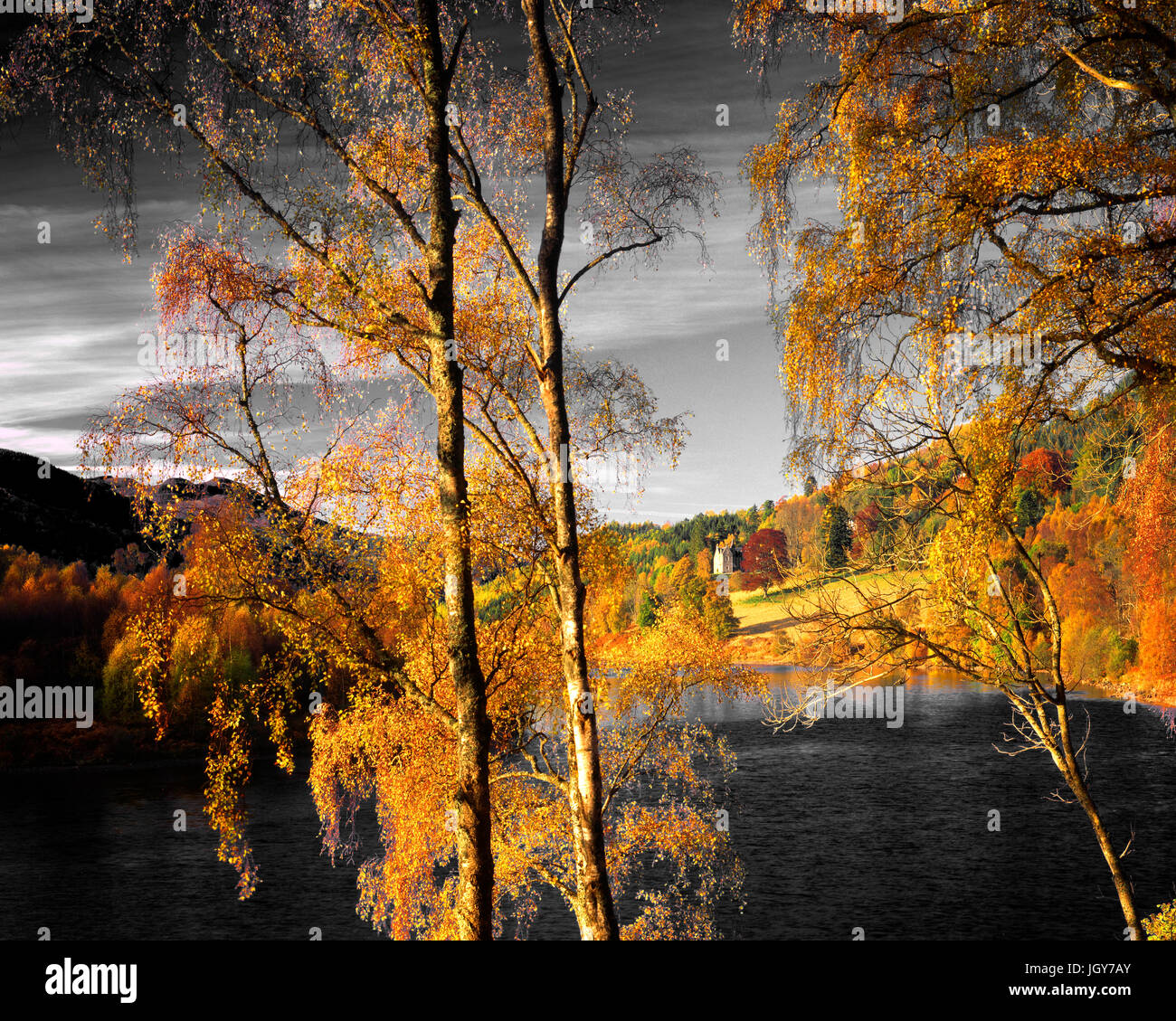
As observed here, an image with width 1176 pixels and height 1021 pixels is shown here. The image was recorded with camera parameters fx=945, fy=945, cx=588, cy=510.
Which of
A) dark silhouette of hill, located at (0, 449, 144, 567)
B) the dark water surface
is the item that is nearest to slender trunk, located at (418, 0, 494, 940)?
the dark water surface

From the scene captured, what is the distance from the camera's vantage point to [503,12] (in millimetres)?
15148

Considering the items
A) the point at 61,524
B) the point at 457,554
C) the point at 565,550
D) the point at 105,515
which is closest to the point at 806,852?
the point at 565,550

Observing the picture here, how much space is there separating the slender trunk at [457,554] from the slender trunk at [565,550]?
5.88ft

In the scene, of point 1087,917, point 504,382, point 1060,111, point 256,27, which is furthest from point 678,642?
point 1087,917

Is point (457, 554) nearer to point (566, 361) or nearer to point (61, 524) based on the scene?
point (566, 361)

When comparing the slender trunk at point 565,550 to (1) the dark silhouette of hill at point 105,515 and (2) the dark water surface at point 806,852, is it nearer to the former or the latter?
(1) the dark silhouette of hill at point 105,515

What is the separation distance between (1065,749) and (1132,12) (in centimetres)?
902

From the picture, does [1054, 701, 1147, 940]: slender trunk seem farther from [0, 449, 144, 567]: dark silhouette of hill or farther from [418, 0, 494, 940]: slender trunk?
[0, 449, 144, 567]: dark silhouette of hill

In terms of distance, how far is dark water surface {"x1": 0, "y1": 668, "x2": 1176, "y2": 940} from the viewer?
38.6m

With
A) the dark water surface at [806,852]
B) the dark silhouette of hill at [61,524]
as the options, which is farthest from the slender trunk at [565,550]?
the dark silhouette of hill at [61,524]

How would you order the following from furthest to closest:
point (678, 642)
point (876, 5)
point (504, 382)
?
1. point (678, 642)
2. point (504, 382)
3. point (876, 5)

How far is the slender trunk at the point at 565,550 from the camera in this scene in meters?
13.8

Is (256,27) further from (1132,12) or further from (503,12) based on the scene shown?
(1132,12)

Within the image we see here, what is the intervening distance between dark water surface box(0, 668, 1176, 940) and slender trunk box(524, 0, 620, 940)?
74.4ft
